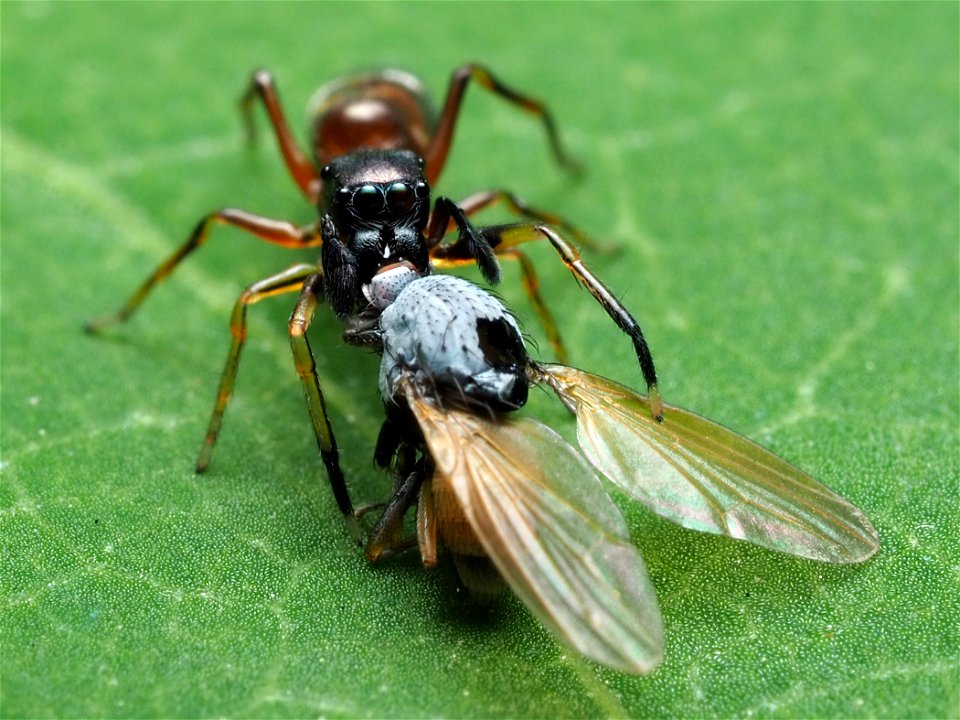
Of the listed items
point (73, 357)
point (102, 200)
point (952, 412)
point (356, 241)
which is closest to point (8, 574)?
point (73, 357)

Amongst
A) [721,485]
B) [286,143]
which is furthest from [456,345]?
[286,143]

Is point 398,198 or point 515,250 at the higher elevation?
point 398,198

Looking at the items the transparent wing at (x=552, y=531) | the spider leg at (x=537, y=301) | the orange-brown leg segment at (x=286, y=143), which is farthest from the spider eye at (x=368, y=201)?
the transparent wing at (x=552, y=531)

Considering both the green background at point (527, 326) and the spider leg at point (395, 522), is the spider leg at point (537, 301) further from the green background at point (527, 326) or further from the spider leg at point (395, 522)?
the spider leg at point (395, 522)

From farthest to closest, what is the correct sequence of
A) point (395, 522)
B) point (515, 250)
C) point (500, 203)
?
point (500, 203) < point (515, 250) < point (395, 522)

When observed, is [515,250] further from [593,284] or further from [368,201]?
[593,284]

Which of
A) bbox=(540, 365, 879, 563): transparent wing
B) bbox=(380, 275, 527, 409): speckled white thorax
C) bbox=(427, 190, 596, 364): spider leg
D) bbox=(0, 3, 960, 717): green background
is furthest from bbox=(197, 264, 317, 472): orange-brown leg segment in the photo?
bbox=(540, 365, 879, 563): transparent wing

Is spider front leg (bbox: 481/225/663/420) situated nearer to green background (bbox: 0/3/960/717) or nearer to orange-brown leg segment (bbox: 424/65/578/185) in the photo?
green background (bbox: 0/3/960/717)
